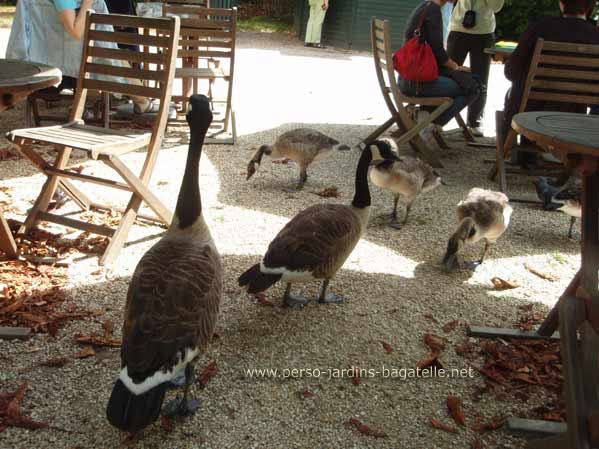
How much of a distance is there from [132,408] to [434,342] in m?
2.04

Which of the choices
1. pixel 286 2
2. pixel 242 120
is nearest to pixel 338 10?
pixel 286 2

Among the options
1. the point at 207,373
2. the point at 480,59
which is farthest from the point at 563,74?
the point at 207,373

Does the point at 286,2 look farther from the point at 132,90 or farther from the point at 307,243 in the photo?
the point at 307,243

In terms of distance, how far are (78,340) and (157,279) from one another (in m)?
0.98

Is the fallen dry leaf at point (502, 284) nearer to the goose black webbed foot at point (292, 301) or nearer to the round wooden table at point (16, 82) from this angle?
the goose black webbed foot at point (292, 301)

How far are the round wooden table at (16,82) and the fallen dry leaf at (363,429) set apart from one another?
274 cm

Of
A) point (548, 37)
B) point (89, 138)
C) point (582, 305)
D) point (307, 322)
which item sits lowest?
point (307, 322)

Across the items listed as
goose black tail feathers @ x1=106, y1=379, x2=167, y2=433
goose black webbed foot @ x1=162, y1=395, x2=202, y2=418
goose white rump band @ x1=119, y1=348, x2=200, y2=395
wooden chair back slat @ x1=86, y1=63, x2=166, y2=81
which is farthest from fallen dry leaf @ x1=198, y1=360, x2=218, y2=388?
wooden chair back slat @ x1=86, y1=63, x2=166, y2=81

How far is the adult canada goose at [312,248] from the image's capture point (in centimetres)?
350

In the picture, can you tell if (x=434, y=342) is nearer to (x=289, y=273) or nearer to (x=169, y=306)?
(x=289, y=273)

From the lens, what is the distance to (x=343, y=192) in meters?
6.27

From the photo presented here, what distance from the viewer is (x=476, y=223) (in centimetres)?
454

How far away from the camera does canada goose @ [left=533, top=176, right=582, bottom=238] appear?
495 centimetres

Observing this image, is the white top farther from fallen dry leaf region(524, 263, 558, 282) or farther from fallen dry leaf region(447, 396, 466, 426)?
fallen dry leaf region(447, 396, 466, 426)
